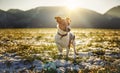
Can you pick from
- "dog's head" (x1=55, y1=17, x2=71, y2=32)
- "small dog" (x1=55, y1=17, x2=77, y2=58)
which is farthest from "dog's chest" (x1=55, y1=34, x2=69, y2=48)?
"dog's head" (x1=55, y1=17, x2=71, y2=32)

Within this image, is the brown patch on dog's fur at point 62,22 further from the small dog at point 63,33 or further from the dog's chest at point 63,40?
the dog's chest at point 63,40

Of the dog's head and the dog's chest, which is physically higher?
the dog's head

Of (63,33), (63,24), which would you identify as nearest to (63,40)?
(63,33)

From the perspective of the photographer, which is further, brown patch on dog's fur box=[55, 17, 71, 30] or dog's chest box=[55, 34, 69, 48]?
dog's chest box=[55, 34, 69, 48]

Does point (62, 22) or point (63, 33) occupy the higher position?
point (62, 22)

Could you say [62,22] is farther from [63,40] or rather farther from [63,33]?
[63,40]

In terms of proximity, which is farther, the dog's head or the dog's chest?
the dog's chest

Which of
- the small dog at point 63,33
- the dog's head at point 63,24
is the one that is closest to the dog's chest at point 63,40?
the small dog at point 63,33

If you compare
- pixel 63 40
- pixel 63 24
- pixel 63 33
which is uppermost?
pixel 63 24

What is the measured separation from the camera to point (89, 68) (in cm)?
1080

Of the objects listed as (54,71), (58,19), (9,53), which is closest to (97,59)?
(58,19)

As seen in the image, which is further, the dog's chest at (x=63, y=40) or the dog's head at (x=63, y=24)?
the dog's chest at (x=63, y=40)

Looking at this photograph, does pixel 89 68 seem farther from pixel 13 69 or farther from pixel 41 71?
pixel 13 69

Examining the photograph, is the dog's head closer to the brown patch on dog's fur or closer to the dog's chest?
the brown patch on dog's fur
